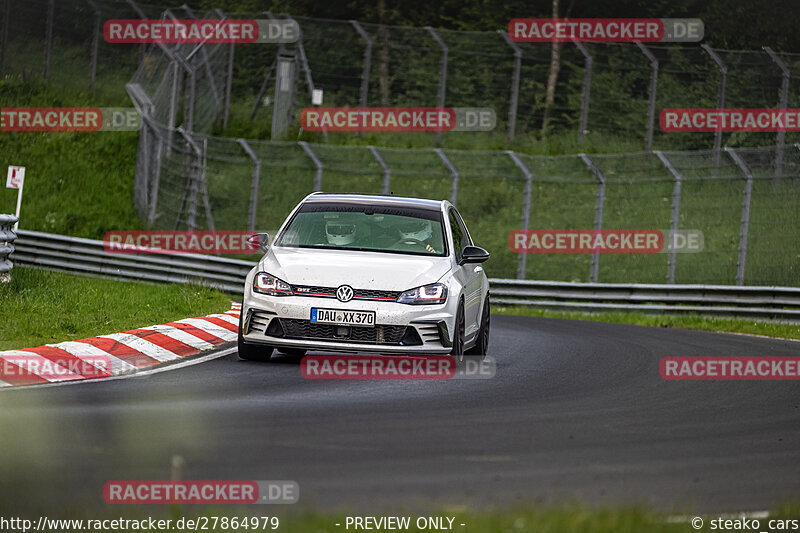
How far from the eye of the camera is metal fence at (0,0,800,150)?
108 feet

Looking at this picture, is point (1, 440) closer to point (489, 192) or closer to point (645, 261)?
point (645, 261)

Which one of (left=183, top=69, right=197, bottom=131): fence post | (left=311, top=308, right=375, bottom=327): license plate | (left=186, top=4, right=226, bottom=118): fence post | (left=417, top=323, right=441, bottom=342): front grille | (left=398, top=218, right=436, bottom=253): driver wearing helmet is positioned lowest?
(left=417, top=323, right=441, bottom=342): front grille

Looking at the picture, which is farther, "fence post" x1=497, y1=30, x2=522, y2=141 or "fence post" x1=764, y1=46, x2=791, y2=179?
"fence post" x1=497, y1=30, x2=522, y2=141

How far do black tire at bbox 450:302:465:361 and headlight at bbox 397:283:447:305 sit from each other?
0.28m

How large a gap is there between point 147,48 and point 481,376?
2664 centimetres

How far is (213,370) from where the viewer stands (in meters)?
11.6

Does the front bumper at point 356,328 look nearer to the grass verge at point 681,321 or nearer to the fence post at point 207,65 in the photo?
the grass verge at point 681,321

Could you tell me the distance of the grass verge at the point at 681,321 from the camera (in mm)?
20922

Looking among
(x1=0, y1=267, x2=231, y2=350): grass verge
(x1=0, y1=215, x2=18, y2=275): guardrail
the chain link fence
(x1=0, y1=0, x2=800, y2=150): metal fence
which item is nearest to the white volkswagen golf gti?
(x1=0, y1=267, x2=231, y2=350): grass verge

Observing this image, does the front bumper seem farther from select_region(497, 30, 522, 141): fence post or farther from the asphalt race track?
select_region(497, 30, 522, 141): fence post

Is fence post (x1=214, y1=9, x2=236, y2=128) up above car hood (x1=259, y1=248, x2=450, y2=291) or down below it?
above

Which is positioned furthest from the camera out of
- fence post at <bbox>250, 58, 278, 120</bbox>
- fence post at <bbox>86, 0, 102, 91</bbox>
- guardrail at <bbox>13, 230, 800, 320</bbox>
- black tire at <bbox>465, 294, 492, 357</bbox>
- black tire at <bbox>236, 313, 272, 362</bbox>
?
fence post at <bbox>86, 0, 102, 91</bbox>

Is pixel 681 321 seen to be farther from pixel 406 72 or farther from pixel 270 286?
pixel 406 72

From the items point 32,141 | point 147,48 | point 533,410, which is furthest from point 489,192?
point 533,410
